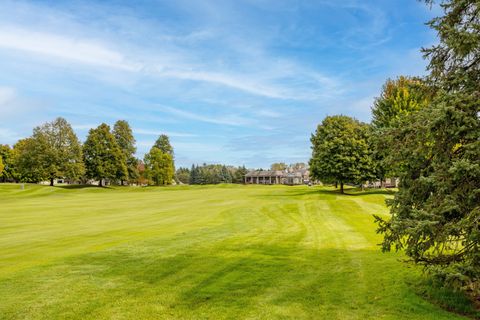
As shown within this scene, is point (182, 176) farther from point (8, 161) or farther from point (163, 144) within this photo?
point (8, 161)

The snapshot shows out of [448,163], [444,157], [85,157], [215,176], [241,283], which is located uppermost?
[85,157]

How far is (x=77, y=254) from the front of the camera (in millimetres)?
12344

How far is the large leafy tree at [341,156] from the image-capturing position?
46.0 metres

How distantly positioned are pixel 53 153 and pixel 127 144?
62.8 ft

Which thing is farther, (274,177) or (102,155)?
(274,177)

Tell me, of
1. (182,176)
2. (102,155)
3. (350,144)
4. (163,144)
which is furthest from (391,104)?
(182,176)

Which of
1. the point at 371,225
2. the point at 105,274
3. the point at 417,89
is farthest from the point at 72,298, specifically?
the point at 371,225

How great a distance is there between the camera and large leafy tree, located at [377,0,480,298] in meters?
6.04

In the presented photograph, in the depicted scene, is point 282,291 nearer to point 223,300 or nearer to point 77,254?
point 223,300

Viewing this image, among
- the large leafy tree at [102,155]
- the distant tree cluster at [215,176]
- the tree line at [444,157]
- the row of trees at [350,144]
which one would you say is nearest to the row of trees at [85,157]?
the large leafy tree at [102,155]

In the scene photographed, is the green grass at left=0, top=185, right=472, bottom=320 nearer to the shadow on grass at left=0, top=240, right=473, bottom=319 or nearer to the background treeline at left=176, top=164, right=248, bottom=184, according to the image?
the shadow on grass at left=0, top=240, right=473, bottom=319

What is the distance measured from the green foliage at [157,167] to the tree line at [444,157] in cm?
9155

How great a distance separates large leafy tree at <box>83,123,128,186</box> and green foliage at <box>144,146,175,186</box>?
1351cm

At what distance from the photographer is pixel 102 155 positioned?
269ft
